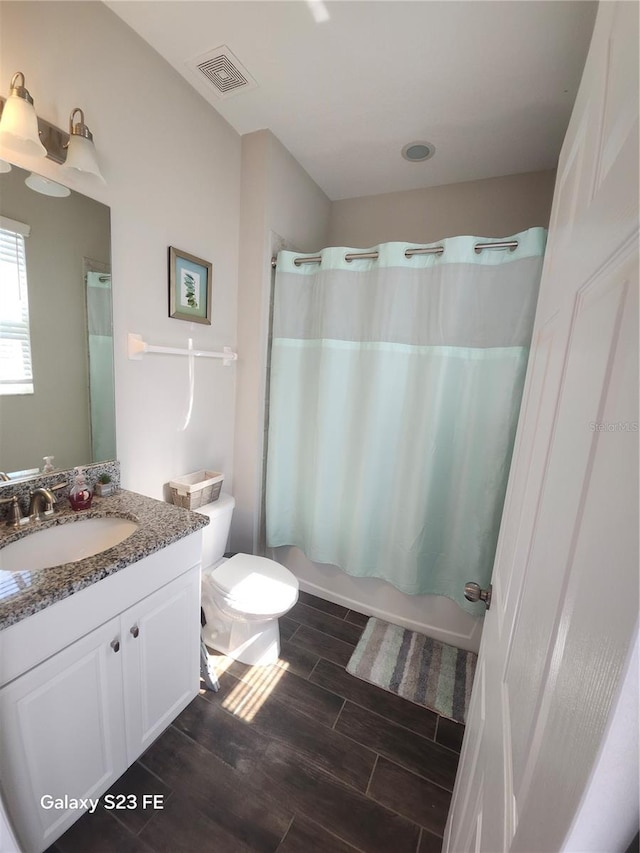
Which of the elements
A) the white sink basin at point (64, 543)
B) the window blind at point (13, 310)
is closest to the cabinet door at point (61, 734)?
the white sink basin at point (64, 543)

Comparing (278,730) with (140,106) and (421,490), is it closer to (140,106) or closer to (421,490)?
(421,490)

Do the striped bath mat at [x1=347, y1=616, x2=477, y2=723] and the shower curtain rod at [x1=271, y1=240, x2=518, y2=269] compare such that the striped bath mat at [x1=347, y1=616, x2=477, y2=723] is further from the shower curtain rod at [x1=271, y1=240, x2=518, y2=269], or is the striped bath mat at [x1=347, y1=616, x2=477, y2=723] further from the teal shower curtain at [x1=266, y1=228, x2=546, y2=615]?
the shower curtain rod at [x1=271, y1=240, x2=518, y2=269]

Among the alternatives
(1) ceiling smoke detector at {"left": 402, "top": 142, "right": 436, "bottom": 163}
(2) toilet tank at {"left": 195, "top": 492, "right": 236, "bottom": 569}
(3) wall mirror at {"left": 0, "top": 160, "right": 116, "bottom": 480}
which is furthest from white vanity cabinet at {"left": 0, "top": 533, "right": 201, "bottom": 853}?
(1) ceiling smoke detector at {"left": 402, "top": 142, "right": 436, "bottom": 163}

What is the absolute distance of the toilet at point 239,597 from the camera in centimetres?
149

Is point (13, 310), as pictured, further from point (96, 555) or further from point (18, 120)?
point (96, 555)

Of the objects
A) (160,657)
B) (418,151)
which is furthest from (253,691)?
(418,151)

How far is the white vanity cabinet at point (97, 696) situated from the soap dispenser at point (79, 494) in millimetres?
375

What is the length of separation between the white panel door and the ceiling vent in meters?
1.32

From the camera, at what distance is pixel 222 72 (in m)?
1.40

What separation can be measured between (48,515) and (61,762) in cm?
69

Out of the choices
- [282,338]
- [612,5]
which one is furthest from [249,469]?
[612,5]

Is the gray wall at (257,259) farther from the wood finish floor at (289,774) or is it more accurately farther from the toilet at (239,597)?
the wood finish floor at (289,774)

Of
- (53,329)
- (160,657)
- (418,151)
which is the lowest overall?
(160,657)

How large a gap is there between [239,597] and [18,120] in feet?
5.73
